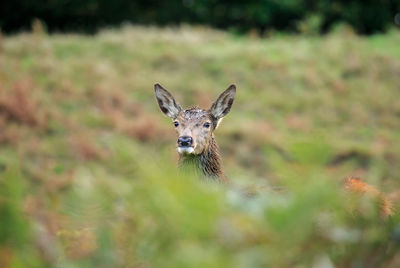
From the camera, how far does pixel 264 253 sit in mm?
1271

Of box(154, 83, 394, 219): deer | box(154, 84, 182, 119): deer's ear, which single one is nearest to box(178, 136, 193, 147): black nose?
box(154, 83, 394, 219): deer

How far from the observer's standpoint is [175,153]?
796 centimetres

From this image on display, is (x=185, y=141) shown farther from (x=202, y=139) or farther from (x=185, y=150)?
(x=202, y=139)

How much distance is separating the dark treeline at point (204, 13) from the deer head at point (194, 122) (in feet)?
79.0

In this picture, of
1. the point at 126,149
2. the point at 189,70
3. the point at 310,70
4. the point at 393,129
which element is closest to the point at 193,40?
the point at 189,70

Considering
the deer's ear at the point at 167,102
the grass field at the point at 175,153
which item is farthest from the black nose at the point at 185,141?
the grass field at the point at 175,153

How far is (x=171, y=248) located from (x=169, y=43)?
2086cm

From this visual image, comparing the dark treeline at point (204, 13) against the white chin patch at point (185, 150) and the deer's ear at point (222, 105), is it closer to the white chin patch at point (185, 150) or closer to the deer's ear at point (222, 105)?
the deer's ear at point (222, 105)

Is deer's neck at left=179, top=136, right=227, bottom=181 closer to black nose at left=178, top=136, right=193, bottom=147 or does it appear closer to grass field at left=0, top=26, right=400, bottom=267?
black nose at left=178, top=136, right=193, bottom=147

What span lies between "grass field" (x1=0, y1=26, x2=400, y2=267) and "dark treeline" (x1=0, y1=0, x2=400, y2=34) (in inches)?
307

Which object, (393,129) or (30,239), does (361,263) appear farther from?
(393,129)

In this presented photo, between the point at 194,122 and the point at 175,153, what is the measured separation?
28.1 inches

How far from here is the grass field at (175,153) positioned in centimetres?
127

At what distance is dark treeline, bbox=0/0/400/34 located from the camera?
1249 inches
